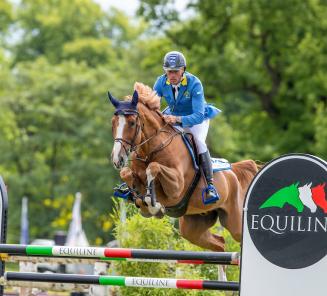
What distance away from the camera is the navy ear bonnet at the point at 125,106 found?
788cm

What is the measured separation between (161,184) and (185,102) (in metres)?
0.88

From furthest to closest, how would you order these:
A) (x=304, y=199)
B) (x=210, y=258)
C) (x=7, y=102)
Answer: (x=7, y=102)
(x=210, y=258)
(x=304, y=199)

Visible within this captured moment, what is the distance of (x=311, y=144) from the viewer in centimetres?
2964

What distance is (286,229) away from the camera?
6.24 metres

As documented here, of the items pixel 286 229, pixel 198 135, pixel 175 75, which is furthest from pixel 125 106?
pixel 286 229

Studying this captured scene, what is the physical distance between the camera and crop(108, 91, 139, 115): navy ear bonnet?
788cm

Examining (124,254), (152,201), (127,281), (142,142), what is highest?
(142,142)

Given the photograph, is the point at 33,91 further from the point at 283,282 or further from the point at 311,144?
the point at 283,282

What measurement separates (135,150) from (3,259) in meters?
1.48

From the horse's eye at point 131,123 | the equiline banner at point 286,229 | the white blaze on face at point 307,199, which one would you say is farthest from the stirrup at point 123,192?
the white blaze on face at point 307,199

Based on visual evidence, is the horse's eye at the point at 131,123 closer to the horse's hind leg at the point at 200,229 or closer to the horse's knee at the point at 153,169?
the horse's knee at the point at 153,169

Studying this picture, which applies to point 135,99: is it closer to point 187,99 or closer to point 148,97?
point 148,97

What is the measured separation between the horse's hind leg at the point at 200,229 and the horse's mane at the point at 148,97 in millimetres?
1421

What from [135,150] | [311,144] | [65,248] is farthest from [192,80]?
[311,144]
